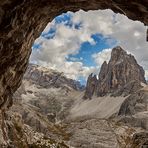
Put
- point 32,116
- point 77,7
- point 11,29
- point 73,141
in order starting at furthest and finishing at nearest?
1. point 32,116
2. point 73,141
3. point 77,7
4. point 11,29

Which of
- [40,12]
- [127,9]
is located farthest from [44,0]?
[127,9]

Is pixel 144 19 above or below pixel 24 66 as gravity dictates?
above

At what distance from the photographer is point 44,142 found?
102 meters

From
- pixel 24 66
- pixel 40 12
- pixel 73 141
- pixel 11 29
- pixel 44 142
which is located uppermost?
pixel 40 12

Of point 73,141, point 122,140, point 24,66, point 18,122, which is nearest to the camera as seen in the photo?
point 24,66

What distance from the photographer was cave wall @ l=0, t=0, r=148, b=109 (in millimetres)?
32531

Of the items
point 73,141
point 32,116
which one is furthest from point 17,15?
point 32,116

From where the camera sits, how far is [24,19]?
114 feet

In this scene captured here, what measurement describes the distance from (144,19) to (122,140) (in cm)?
12712

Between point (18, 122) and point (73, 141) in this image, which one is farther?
point (73, 141)

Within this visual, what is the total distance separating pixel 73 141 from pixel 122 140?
25.1 metres

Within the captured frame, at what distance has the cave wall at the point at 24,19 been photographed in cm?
3253

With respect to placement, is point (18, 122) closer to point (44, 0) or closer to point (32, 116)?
point (44, 0)

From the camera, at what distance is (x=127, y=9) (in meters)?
34.5
